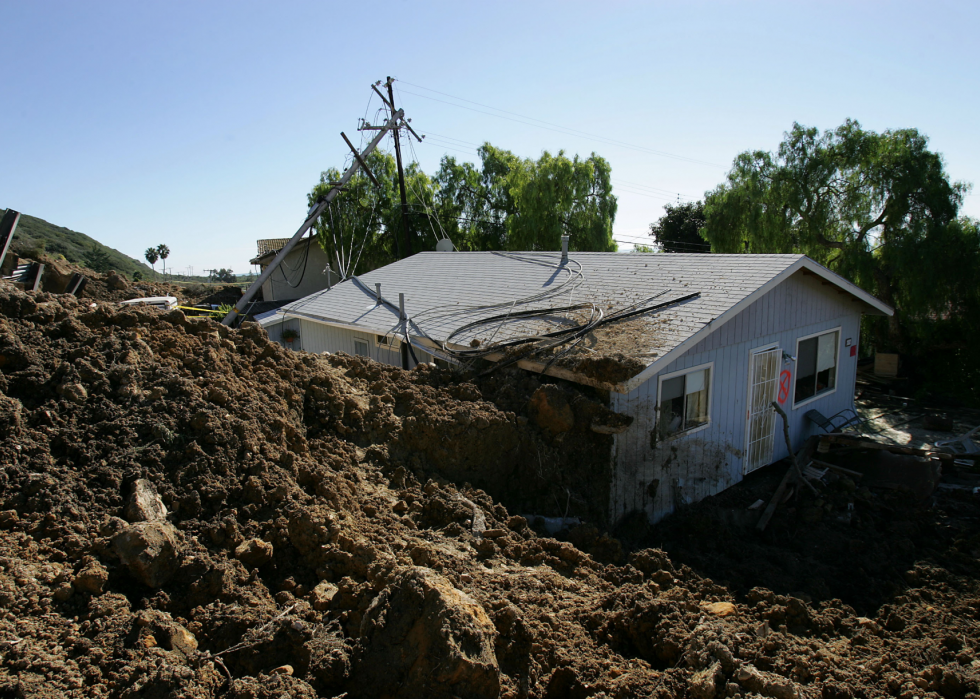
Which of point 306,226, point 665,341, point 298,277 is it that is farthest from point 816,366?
point 298,277

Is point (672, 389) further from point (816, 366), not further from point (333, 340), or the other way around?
point (333, 340)

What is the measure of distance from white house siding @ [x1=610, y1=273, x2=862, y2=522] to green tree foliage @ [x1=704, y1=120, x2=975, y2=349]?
25.4 ft

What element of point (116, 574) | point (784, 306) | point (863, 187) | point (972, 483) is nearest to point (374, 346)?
point (784, 306)

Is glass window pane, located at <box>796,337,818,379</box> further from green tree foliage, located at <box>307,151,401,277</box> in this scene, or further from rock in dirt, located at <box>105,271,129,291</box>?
green tree foliage, located at <box>307,151,401,277</box>

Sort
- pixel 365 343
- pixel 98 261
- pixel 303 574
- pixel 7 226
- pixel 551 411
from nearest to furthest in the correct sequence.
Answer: pixel 303 574 < pixel 7 226 < pixel 551 411 < pixel 365 343 < pixel 98 261

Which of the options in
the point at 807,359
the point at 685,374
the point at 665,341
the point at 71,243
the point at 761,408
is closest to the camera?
the point at 665,341

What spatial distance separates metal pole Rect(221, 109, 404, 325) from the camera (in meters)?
20.0

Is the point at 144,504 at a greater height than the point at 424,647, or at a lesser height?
greater

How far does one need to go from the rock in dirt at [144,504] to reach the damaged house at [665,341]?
5175 mm

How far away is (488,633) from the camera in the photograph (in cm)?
374

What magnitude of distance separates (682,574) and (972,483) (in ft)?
24.5

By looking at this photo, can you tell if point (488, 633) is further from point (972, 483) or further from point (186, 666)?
point (972, 483)

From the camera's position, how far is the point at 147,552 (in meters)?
3.71

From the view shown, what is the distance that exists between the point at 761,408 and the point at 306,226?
16927mm
